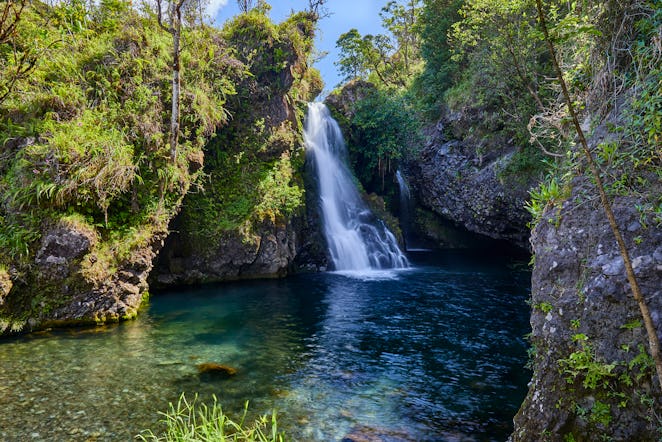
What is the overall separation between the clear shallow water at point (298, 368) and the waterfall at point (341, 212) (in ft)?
22.7

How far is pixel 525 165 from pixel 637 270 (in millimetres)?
15156

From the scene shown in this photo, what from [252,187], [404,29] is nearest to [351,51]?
[404,29]

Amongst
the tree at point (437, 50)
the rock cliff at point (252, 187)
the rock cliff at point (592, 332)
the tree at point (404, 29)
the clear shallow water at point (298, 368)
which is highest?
the tree at point (404, 29)

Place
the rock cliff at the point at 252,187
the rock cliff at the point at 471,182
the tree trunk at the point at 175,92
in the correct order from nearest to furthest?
1. the tree trunk at the point at 175,92
2. the rock cliff at the point at 252,187
3. the rock cliff at the point at 471,182

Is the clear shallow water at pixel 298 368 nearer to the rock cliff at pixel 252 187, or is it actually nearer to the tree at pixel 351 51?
the rock cliff at pixel 252 187

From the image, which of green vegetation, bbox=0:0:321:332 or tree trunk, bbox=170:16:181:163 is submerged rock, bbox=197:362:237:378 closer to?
green vegetation, bbox=0:0:321:332

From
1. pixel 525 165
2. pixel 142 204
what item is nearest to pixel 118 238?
pixel 142 204

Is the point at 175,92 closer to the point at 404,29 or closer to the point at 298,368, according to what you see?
the point at 298,368

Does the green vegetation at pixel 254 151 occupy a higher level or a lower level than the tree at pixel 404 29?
lower

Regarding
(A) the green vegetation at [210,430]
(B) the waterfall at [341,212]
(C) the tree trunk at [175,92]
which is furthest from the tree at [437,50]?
(A) the green vegetation at [210,430]

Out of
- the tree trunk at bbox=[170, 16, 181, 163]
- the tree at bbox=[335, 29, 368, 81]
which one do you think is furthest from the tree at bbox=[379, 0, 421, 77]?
the tree trunk at bbox=[170, 16, 181, 163]

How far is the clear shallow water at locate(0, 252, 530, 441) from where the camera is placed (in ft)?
18.0

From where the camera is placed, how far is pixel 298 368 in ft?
24.6

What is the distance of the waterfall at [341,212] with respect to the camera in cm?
1994
